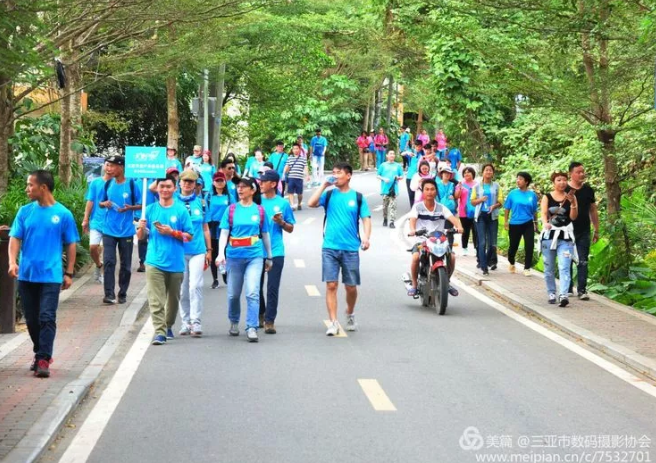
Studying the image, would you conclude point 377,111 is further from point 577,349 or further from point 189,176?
point 577,349

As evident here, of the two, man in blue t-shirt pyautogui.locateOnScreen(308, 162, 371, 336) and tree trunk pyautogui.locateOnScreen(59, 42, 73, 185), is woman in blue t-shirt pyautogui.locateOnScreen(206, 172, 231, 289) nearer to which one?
man in blue t-shirt pyautogui.locateOnScreen(308, 162, 371, 336)

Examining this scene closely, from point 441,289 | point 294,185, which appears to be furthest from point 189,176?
point 294,185

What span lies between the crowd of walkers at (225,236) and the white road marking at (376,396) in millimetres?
2650

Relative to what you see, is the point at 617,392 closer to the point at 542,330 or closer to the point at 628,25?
the point at 542,330

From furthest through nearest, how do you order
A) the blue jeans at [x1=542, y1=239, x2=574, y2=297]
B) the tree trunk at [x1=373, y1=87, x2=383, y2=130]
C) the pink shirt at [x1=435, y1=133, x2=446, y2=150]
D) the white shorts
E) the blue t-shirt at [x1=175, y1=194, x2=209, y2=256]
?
the tree trunk at [x1=373, y1=87, x2=383, y2=130]
the pink shirt at [x1=435, y1=133, x2=446, y2=150]
the white shorts
the blue jeans at [x1=542, y1=239, x2=574, y2=297]
the blue t-shirt at [x1=175, y1=194, x2=209, y2=256]

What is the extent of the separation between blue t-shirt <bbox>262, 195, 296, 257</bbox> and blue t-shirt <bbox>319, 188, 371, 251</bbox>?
55 centimetres

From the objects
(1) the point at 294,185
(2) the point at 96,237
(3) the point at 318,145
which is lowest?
(2) the point at 96,237

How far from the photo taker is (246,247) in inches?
513

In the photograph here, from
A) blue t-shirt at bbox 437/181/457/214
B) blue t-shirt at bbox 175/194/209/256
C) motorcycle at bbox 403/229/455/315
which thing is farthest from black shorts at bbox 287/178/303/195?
blue t-shirt at bbox 175/194/209/256

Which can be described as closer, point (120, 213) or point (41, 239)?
point (41, 239)

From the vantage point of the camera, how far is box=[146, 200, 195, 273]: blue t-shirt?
12.5 m

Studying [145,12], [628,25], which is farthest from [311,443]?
[145,12]

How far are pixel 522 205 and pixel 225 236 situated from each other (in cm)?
750

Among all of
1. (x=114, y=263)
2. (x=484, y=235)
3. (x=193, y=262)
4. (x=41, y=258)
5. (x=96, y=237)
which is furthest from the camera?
(x=484, y=235)
